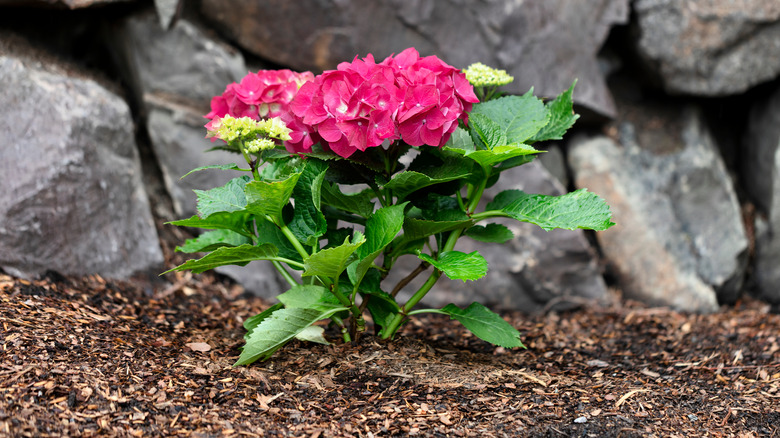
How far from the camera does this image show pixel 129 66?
10.8 feet

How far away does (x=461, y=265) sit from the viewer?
5.82 ft

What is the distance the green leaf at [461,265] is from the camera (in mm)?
1663

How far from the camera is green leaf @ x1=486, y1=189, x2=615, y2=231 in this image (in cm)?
173

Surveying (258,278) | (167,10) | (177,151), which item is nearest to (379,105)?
(258,278)

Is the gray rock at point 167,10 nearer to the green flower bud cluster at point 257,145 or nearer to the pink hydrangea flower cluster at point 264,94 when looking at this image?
the pink hydrangea flower cluster at point 264,94

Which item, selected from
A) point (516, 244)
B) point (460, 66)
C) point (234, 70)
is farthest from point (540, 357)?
point (234, 70)

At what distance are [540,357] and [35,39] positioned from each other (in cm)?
279

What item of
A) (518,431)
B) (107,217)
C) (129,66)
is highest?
(129,66)

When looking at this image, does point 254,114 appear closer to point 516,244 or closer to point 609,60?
point 516,244

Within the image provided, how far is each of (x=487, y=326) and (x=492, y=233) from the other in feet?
0.99

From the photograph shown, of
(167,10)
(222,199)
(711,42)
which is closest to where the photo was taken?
(222,199)

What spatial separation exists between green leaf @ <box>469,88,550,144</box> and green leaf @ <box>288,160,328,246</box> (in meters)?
0.50

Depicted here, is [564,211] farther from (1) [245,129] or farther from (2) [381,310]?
(1) [245,129]

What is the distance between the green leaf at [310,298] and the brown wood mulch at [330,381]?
0.20 meters
